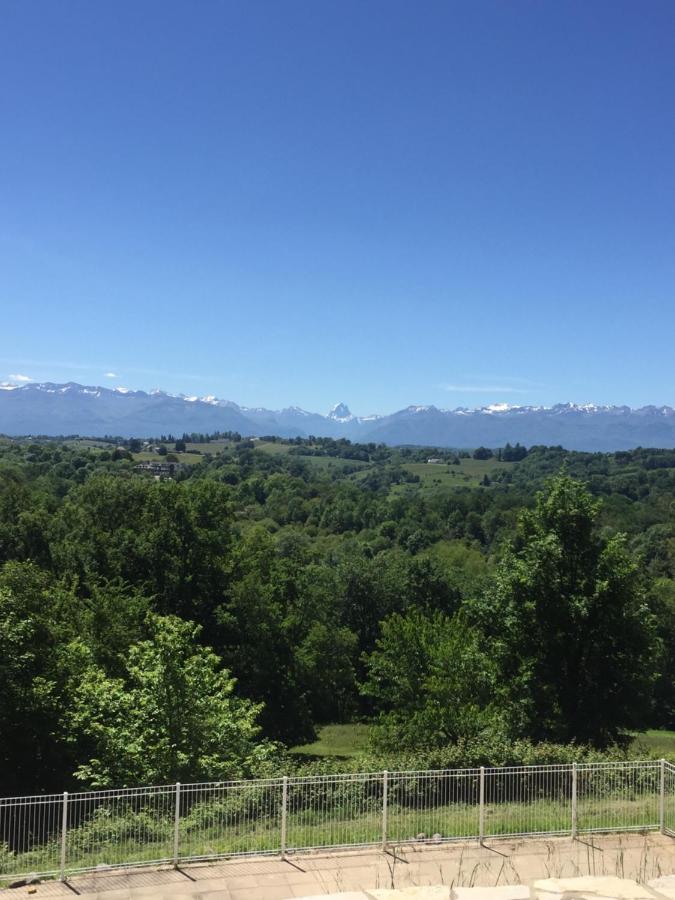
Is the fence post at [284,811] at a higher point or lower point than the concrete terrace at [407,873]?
higher

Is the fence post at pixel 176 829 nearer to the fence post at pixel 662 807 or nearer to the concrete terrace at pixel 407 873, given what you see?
the concrete terrace at pixel 407 873

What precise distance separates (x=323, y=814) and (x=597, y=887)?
4958 mm

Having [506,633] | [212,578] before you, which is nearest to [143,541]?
[212,578]

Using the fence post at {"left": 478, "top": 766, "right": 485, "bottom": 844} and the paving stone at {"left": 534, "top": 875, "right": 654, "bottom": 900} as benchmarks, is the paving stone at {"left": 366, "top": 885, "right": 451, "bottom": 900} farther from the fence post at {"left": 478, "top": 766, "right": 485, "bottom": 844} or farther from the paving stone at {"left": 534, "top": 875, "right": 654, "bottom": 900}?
the fence post at {"left": 478, "top": 766, "right": 485, "bottom": 844}

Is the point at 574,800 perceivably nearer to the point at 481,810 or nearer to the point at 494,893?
the point at 481,810

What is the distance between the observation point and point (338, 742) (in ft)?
161

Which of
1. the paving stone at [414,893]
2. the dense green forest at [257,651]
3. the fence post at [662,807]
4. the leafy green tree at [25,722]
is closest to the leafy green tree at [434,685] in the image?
the dense green forest at [257,651]

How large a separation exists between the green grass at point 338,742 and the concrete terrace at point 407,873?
2907cm

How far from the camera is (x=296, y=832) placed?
45.6ft

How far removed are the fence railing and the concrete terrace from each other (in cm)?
27

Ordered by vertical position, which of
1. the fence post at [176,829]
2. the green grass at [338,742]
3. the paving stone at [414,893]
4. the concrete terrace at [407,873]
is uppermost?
the fence post at [176,829]

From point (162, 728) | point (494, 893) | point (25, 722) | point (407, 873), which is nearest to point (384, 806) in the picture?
point (407, 873)

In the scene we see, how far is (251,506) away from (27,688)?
12482 cm

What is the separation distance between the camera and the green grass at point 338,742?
4403 cm
